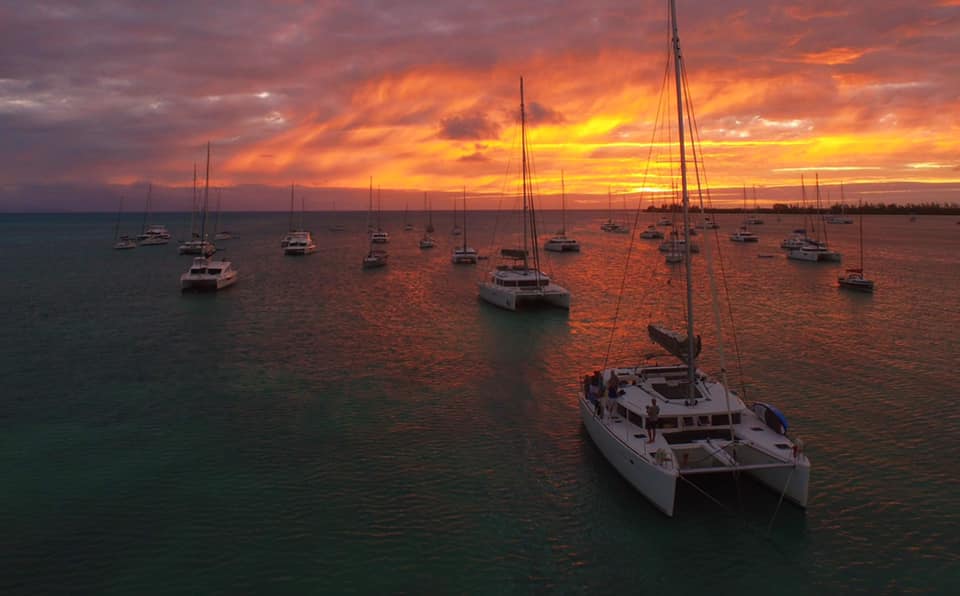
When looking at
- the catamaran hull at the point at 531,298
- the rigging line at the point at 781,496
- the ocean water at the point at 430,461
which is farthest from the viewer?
the catamaran hull at the point at 531,298

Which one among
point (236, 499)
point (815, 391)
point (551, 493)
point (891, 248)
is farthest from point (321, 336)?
point (891, 248)

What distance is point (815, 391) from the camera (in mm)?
29781

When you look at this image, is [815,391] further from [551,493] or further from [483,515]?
[483,515]

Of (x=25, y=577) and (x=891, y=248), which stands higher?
(x=891, y=248)

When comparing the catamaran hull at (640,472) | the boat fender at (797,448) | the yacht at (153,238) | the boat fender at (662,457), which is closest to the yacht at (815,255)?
the catamaran hull at (640,472)

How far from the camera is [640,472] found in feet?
60.5

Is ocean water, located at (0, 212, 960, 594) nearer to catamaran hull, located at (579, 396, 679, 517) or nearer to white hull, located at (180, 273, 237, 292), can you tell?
catamaran hull, located at (579, 396, 679, 517)

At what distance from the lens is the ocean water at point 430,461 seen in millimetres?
15508

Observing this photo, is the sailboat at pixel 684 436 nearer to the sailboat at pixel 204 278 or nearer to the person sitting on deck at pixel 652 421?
the person sitting on deck at pixel 652 421

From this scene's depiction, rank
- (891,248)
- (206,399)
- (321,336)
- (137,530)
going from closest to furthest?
1. (137,530)
2. (206,399)
3. (321,336)
4. (891,248)

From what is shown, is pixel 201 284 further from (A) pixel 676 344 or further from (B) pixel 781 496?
(B) pixel 781 496

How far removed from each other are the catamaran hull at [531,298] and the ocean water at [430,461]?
1577mm

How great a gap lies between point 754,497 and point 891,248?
126786 mm

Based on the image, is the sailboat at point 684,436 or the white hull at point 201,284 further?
the white hull at point 201,284
